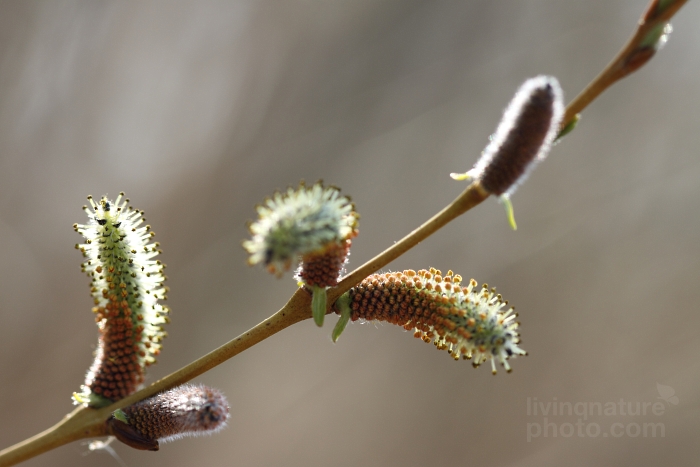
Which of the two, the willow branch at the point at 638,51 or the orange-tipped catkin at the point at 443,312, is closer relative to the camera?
the willow branch at the point at 638,51

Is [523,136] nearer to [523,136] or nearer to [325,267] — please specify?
[523,136]

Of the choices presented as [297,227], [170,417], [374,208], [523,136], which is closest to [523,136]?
[523,136]

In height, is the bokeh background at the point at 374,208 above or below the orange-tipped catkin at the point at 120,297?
above

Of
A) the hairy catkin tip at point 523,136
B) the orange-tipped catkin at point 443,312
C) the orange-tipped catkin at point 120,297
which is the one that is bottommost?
the orange-tipped catkin at point 443,312

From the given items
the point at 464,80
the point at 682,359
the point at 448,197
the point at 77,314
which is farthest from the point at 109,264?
the point at 682,359

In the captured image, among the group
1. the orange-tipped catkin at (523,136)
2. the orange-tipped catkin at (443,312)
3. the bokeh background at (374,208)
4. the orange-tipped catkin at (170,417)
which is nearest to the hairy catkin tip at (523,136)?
the orange-tipped catkin at (523,136)

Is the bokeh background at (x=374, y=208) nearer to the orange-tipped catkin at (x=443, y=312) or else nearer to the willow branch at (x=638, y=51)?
the orange-tipped catkin at (x=443, y=312)

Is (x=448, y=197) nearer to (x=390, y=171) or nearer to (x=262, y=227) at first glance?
(x=390, y=171)
